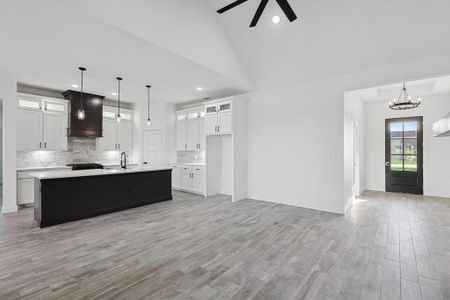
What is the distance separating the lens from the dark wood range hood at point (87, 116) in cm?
584

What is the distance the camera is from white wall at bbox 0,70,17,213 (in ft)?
15.2

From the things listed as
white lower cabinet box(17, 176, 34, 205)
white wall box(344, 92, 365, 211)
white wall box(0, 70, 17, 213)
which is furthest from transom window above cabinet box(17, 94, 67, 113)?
white wall box(344, 92, 365, 211)

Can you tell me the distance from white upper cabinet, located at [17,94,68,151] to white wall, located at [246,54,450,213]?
16.9ft

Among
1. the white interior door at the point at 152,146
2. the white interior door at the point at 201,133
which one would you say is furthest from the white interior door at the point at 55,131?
the white interior door at the point at 201,133

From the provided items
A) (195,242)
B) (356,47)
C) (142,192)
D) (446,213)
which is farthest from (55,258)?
(446,213)

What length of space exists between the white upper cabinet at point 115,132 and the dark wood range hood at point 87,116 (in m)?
0.31

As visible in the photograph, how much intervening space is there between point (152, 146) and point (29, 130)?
3.11m

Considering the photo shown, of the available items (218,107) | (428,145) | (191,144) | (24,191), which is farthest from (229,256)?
(428,145)

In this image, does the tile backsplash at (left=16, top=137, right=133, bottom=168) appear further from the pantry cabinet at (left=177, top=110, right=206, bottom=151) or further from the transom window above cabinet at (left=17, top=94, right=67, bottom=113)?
the pantry cabinet at (left=177, top=110, right=206, bottom=151)

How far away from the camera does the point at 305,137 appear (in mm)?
5109

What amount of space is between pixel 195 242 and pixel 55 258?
5.77 feet

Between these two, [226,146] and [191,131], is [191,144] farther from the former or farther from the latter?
[226,146]

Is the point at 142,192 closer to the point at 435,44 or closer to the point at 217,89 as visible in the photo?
the point at 217,89

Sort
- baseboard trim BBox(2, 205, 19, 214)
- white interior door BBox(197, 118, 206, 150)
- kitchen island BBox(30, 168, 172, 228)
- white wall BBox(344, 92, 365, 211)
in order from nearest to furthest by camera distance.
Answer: kitchen island BBox(30, 168, 172, 228) < baseboard trim BBox(2, 205, 19, 214) < white wall BBox(344, 92, 365, 211) < white interior door BBox(197, 118, 206, 150)
